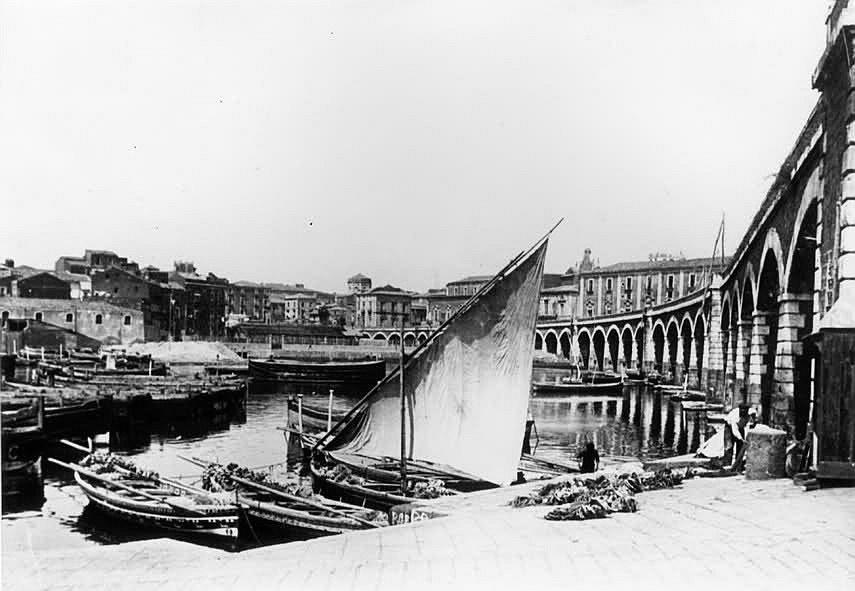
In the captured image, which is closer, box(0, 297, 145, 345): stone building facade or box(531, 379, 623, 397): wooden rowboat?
box(531, 379, 623, 397): wooden rowboat

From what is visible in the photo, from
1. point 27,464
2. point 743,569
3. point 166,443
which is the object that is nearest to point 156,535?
point 27,464

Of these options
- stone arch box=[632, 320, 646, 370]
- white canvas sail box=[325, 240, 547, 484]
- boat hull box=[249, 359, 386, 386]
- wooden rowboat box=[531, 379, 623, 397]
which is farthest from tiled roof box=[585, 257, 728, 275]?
white canvas sail box=[325, 240, 547, 484]

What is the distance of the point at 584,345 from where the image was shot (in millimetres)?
101438

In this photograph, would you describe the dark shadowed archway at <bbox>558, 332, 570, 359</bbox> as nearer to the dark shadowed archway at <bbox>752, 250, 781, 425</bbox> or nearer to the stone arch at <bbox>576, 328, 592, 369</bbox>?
the stone arch at <bbox>576, 328, 592, 369</bbox>

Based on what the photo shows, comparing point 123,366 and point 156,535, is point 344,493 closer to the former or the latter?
point 156,535

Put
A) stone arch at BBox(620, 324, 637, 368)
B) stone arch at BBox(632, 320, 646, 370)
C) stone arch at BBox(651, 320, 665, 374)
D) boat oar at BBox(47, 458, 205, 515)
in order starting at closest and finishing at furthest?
boat oar at BBox(47, 458, 205, 515)
stone arch at BBox(651, 320, 665, 374)
stone arch at BBox(632, 320, 646, 370)
stone arch at BBox(620, 324, 637, 368)

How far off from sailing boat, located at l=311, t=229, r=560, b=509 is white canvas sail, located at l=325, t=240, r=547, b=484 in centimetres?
2

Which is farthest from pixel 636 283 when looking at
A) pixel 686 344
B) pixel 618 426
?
pixel 618 426

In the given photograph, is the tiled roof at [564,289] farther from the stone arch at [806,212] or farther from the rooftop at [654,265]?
the stone arch at [806,212]

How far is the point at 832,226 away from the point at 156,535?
47.5 feet

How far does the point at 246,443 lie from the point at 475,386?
19.5 m

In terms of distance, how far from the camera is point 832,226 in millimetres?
12234

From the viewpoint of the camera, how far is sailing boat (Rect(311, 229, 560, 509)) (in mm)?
15183

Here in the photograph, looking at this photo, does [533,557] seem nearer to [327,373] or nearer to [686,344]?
[327,373]
